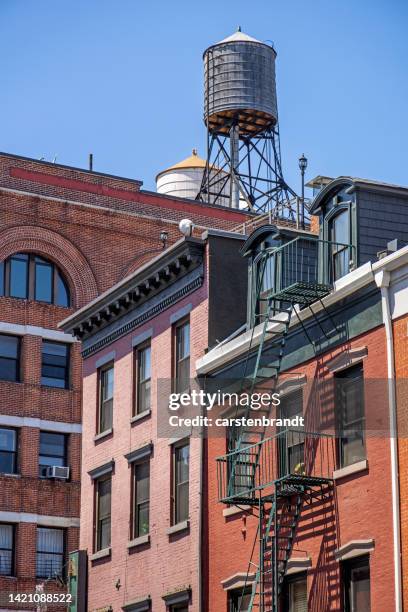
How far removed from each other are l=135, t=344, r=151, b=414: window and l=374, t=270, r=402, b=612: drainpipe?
1122 cm

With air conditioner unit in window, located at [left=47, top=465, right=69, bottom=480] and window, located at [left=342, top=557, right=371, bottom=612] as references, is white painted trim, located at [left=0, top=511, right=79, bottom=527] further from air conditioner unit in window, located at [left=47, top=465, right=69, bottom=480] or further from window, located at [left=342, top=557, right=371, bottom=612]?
window, located at [left=342, top=557, right=371, bottom=612]

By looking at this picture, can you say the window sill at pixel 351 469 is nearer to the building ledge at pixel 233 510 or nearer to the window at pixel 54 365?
the building ledge at pixel 233 510

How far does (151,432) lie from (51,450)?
55.7ft

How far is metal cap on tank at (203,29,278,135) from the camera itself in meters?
64.5

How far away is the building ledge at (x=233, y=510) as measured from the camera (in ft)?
103

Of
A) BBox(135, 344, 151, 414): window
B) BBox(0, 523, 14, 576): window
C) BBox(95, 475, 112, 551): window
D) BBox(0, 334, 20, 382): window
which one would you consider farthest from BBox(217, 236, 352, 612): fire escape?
BBox(0, 334, 20, 382): window

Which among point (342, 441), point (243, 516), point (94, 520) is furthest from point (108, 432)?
point (342, 441)

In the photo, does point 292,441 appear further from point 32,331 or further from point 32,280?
point 32,280

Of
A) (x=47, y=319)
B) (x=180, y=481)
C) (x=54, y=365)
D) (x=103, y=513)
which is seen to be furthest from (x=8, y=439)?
(x=180, y=481)

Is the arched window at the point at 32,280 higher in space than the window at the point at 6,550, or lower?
higher

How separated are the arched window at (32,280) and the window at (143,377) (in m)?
15.9

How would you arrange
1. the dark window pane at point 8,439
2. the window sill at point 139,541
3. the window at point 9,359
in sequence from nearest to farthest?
the window sill at point 139,541
the dark window pane at point 8,439
the window at point 9,359

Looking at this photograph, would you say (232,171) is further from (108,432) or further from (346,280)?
(346,280)

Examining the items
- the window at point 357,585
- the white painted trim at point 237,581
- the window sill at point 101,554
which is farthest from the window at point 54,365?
the window at point 357,585
